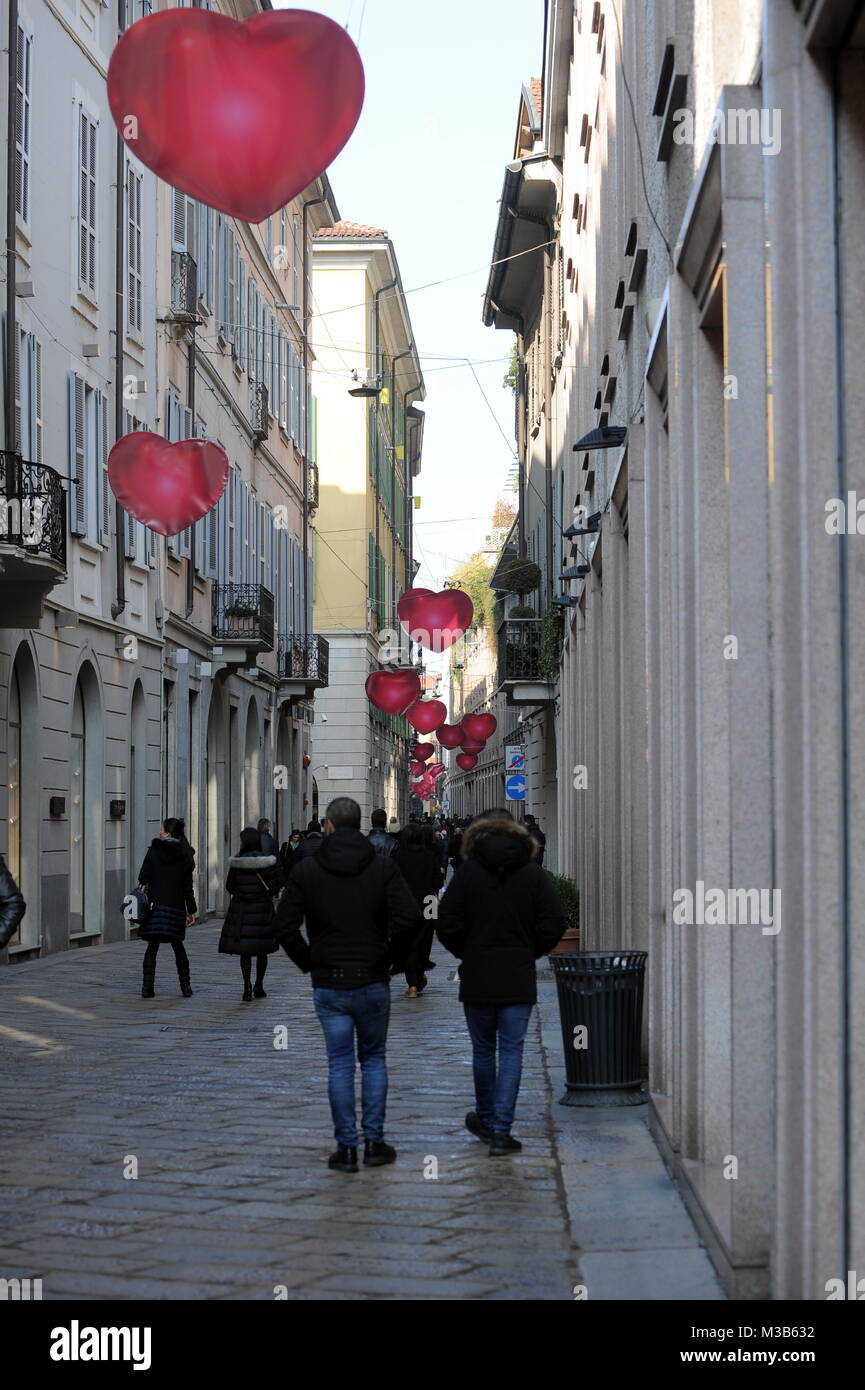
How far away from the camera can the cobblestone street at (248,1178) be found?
659cm

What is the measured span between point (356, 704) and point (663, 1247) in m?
44.1

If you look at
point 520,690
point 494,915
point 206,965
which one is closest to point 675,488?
point 494,915

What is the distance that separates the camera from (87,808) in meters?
24.1

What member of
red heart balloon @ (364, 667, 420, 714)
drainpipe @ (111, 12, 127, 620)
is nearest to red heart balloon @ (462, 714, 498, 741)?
red heart balloon @ (364, 667, 420, 714)

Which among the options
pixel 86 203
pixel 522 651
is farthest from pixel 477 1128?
pixel 522 651

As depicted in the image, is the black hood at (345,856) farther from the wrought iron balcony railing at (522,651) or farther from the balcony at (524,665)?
the wrought iron balcony railing at (522,651)

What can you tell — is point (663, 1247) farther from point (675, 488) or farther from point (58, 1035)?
point (58, 1035)

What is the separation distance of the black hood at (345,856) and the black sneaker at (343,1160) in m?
1.27

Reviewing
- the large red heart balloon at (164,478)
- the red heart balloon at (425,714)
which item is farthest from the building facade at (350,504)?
the large red heart balloon at (164,478)

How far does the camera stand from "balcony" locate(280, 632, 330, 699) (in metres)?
40.8

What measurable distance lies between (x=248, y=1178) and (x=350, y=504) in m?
44.6

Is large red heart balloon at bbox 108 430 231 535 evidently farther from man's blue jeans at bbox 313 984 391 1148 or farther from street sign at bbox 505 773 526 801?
street sign at bbox 505 773 526 801

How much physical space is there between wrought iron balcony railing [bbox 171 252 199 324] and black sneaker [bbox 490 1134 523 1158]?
21182 mm

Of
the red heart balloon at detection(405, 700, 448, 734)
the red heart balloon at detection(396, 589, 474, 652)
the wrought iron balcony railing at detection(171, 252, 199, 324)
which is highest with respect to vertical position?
the wrought iron balcony railing at detection(171, 252, 199, 324)
